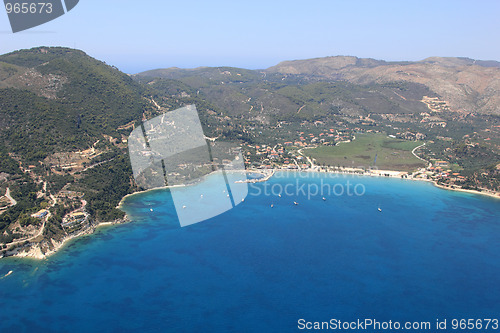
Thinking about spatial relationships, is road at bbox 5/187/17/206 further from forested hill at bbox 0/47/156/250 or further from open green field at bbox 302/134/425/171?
open green field at bbox 302/134/425/171

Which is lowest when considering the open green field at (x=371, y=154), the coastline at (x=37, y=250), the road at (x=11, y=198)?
the open green field at (x=371, y=154)

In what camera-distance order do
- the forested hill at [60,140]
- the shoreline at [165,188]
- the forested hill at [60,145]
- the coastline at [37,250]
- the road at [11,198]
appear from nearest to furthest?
1. the coastline at [37,250]
2. the shoreline at [165,188]
3. the forested hill at [60,145]
4. the road at [11,198]
5. the forested hill at [60,140]

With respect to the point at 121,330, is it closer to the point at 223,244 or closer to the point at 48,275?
the point at 48,275

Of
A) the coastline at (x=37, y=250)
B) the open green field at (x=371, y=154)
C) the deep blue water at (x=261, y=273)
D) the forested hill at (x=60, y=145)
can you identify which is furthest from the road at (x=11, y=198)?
the open green field at (x=371, y=154)

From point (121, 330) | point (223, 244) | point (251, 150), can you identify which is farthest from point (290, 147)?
point (121, 330)

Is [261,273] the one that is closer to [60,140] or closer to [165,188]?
[165,188]

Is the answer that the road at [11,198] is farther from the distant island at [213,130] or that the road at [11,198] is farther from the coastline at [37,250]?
the coastline at [37,250]
